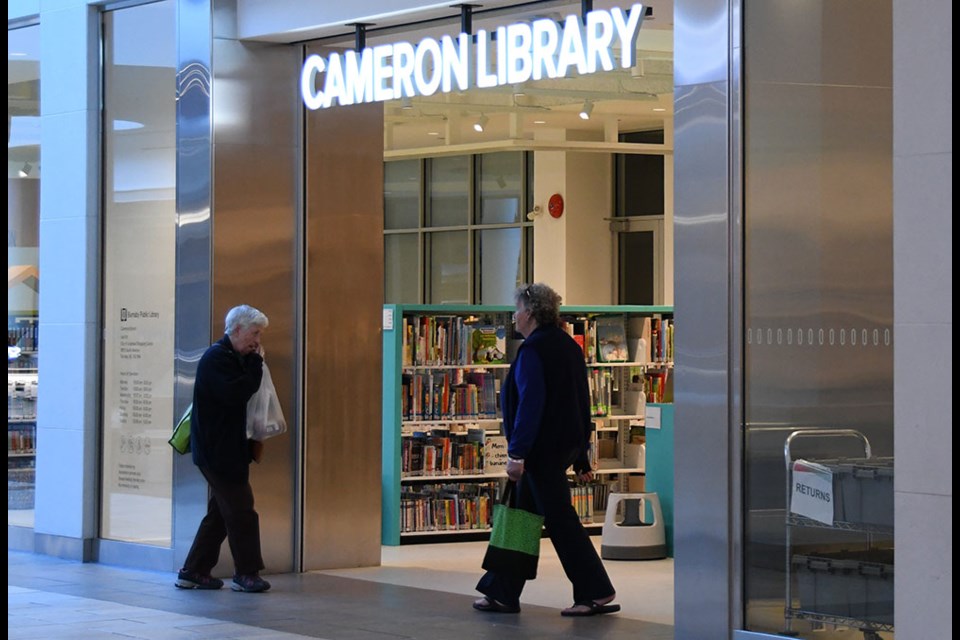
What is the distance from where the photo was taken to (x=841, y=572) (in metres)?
6.45

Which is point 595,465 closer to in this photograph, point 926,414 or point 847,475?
point 847,475

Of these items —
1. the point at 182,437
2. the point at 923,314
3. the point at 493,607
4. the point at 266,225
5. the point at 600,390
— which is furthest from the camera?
the point at 600,390

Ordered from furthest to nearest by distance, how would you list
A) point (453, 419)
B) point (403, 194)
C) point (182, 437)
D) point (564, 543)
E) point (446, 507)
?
point (403, 194) → point (453, 419) → point (446, 507) → point (182, 437) → point (564, 543)

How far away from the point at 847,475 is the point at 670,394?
606 centimetres

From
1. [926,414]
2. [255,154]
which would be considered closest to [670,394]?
[255,154]

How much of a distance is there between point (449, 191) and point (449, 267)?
3.29 feet

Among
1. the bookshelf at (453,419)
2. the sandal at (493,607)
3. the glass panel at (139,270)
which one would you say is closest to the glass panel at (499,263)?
the bookshelf at (453,419)

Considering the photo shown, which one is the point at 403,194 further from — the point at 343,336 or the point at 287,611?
the point at 287,611

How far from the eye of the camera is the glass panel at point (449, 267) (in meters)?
20.5

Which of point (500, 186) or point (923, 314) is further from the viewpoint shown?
point (500, 186)

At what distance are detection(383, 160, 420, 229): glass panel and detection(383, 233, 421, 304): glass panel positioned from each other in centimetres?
19

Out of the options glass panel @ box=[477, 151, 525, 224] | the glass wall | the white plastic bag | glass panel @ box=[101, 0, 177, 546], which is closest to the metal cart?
the white plastic bag

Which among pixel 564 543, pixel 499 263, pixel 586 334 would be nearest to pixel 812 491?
pixel 564 543

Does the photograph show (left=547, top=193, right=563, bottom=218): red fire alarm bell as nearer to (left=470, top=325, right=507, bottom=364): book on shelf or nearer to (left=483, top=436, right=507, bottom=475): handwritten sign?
(left=470, top=325, right=507, bottom=364): book on shelf
